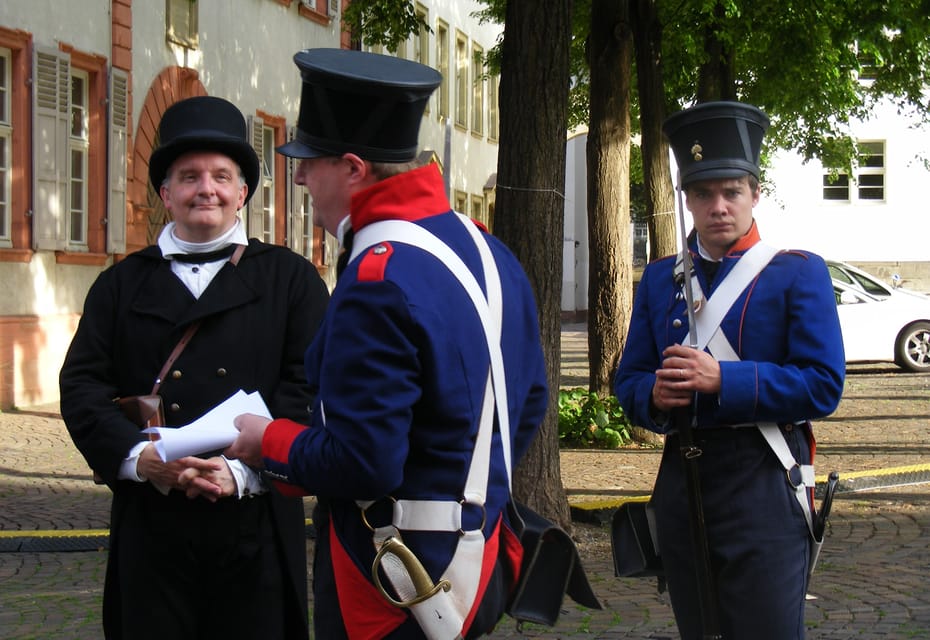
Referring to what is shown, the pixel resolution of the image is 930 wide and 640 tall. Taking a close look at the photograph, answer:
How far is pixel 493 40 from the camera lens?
1560 inches

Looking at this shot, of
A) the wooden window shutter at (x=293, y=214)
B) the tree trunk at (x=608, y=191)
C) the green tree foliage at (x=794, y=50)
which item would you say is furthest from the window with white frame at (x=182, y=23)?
the tree trunk at (x=608, y=191)

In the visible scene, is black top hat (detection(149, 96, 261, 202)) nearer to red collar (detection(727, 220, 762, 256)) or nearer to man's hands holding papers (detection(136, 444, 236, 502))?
man's hands holding papers (detection(136, 444, 236, 502))

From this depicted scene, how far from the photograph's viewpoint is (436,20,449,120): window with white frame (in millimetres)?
33906

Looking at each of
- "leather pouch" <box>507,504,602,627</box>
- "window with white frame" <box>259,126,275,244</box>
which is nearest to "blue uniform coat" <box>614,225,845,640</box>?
"leather pouch" <box>507,504,602,627</box>

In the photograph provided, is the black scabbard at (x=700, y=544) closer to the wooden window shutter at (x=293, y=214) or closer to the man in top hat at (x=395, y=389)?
the man in top hat at (x=395, y=389)

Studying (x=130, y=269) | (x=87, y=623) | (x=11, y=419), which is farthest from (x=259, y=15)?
(x=130, y=269)

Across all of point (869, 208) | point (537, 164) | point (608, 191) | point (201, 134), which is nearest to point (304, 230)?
point (608, 191)

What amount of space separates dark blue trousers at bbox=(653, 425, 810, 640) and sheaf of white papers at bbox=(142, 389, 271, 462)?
3.80 feet

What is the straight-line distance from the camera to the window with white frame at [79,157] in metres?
17.7

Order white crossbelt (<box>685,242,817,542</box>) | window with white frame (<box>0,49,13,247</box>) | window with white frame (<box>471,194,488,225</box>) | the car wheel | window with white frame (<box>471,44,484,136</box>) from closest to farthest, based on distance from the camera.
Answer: white crossbelt (<box>685,242,817,542</box>)
window with white frame (<box>0,49,13,247</box>)
the car wheel
window with white frame (<box>471,194,488,225</box>)
window with white frame (<box>471,44,484,136</box>)

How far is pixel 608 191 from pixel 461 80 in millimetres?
23664

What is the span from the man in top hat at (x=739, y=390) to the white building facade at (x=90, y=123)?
12.0 m

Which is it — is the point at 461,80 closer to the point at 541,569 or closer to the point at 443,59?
the point at 443,59

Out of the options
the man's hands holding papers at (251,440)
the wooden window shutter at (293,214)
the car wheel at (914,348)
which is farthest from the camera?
the wooden window shutter at (293,214)
